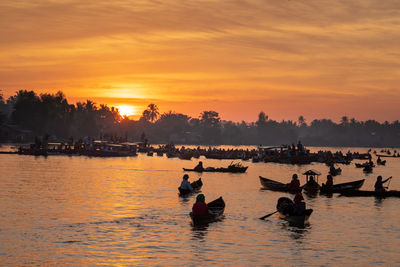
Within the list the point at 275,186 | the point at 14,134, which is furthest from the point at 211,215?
the point at 14,134

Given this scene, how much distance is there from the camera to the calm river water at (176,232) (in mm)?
25844

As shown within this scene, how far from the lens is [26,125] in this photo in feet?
631

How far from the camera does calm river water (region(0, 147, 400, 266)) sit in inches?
1017

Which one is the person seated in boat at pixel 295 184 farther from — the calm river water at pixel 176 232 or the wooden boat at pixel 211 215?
the wooden boat at pixel 211 215

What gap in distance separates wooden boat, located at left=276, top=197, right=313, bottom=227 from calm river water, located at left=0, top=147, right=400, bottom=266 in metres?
0.63

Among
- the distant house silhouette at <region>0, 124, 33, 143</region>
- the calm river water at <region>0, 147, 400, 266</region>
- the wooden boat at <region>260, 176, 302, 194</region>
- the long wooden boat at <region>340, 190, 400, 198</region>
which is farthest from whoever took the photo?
the distant house silhouette at <region>0, 124, 33, 143</region>

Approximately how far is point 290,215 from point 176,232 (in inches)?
331

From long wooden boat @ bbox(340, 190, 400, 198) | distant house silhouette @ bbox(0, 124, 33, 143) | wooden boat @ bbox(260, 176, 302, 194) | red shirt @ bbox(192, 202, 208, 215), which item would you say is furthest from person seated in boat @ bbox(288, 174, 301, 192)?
distant house silhouette @ bbox(0, 124, 33, 143)

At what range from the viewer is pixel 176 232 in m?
32.1

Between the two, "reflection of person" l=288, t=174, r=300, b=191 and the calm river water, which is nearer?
the calm river water

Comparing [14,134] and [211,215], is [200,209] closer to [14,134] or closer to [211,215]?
[211,215]

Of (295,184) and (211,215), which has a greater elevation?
(295,184)

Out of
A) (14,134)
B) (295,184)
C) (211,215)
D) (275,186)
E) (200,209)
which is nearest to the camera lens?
(200,209)

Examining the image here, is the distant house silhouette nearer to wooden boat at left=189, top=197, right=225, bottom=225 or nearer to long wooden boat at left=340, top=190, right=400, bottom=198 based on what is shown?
long wooden boat at left=340, top=190, right=400, bottom=198
